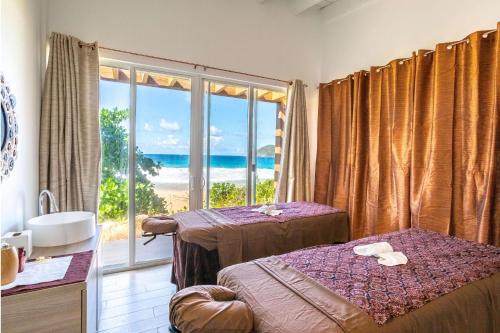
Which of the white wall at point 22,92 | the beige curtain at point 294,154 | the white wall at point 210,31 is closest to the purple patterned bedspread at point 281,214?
the beige curtain at point 294,154

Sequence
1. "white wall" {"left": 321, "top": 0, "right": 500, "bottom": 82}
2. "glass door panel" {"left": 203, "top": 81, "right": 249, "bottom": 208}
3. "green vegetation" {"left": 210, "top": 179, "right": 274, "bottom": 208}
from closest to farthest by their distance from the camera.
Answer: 1. "white wall" {"left": 321, "top": 0, "right": 500, "bottom": 82}
2. "glass door panel" {"left": 203, "top": 81, "right": 249, "bottom": 208}
3. "green vegetation" {"left": 210, "top": 179, "right": 274, "bottom": 208}

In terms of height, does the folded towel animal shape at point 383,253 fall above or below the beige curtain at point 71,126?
below

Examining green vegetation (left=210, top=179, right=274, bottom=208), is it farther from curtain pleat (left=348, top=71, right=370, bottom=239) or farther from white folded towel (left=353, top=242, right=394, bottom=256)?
white folded towel (left=353, top=242, right=394, bottom=256)

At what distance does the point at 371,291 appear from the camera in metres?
1.21

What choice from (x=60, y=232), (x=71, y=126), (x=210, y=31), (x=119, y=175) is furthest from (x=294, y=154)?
(x=60, y=232)

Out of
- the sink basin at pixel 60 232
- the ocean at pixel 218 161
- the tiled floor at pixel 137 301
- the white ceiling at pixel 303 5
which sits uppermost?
the white ceiling at pixel 303 5

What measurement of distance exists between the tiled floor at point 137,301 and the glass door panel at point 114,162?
1.06 feet

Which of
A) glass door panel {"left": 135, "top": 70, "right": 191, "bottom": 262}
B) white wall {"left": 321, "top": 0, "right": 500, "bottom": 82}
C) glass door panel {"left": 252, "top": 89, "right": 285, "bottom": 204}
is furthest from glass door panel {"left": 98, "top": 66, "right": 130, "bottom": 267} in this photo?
white wall {"left": 321, "top": 0, "right": 500, "bottom": 82}

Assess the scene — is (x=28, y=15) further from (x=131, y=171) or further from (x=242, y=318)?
(x=242, y=318)

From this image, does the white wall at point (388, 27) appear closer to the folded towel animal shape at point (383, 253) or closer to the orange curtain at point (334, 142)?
the orange curtain at point (334, 142)

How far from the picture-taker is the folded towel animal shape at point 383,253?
1540mm

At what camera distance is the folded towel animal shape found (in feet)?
5.05

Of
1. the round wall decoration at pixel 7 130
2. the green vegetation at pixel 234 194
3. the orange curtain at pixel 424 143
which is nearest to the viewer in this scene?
the round wall decoration at pixel 7 130

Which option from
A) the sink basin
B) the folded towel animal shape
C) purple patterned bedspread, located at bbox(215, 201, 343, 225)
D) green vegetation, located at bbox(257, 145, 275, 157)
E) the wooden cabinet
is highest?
green vegetation, located at bbox(257, 145, 275, 157)
